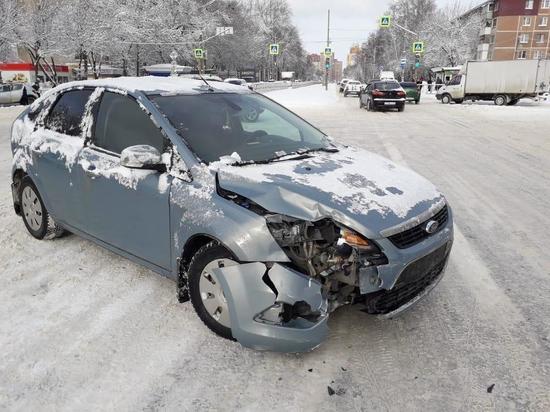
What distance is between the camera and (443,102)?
32938 mm

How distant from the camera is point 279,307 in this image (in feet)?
8.82

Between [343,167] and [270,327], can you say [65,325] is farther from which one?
[343,167]

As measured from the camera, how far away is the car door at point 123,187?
331 centimetres

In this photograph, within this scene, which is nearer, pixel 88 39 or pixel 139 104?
pixel 139 104

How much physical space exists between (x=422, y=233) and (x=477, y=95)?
30.9m

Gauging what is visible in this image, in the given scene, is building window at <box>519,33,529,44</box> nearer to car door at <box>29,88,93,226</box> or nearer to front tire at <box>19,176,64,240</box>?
car door at <box>29,88,93,226</box>

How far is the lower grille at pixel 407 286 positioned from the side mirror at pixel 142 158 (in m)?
1.67

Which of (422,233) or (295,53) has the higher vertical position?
(295,53)

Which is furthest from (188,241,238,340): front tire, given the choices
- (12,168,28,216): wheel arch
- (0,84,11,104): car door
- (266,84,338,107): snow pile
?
(0,84,11,104): car door

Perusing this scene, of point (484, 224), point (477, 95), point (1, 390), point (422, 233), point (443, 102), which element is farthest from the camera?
Result: point (443, 102)

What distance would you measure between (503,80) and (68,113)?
30.2m

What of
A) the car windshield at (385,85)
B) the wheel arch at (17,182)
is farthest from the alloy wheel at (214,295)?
the car windshield at (385,85)

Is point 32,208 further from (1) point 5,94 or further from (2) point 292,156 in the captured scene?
(1) point 5,94

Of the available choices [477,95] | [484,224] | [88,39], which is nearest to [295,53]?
[88,39]
